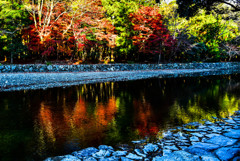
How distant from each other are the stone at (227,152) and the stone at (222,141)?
1.10 feet

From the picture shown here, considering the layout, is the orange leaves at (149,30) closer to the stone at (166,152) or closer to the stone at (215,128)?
the stone at (215,128)

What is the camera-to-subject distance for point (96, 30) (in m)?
23.3

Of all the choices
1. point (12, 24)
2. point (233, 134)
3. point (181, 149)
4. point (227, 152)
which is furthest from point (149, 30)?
point (227, 152)

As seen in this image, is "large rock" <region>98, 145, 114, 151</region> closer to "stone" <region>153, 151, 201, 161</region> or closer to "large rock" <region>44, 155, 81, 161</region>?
"large rock" <region>44, 155, 81, 161</region>

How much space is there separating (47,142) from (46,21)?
20.6m

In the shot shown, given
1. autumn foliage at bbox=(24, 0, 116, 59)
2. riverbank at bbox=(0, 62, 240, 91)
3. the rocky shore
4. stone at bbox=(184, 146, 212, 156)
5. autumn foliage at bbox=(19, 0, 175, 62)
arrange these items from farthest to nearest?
autumn foliage at bbox=(19, 0, 175, 62) → autumn foliage at bbox=(24, 0, 116, 59) → riverbank at bbox=(0, 62, 240, 91) → stone at bbox=(184, 146, 212, 156) → the rocky shore

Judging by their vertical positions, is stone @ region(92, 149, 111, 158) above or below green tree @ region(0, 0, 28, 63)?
below

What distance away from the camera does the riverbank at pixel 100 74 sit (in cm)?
1307

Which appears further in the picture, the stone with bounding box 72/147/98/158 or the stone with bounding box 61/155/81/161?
the stone with bounding box 72/147/98/158

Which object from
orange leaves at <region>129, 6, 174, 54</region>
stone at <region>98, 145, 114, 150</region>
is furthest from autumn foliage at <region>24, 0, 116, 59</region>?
stone at <region>98, 145, 114, 150</region>

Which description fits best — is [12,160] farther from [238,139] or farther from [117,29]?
[117,29]

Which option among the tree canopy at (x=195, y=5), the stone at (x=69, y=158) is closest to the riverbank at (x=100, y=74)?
the tree canopy at (x=195, y=5)

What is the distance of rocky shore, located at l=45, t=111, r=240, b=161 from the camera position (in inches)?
133

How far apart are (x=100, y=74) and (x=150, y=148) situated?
50.7 ft
